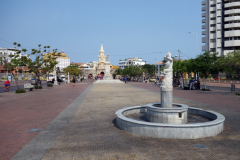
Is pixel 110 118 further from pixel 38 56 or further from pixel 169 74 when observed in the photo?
pixel 38 56

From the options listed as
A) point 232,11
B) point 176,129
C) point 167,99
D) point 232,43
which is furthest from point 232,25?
point 176,129

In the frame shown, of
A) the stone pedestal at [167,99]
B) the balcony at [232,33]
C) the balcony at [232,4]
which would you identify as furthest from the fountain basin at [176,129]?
the balcony at [232,4]

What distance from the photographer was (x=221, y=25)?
5781 cm

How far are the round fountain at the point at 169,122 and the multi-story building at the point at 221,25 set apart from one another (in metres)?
53.2

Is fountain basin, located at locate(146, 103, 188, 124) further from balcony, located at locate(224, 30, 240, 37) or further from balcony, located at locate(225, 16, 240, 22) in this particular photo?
balcony, located at locate(225, 16, 240, 22)

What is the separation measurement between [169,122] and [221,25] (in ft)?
194

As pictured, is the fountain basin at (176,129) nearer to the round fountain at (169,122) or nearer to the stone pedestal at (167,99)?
the round fountain at (169,122)

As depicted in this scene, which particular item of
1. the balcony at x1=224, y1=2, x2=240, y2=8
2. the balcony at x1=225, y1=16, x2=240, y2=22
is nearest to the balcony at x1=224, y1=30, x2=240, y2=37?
the balcony at x1=225, y1=16, x2=240, y2=22

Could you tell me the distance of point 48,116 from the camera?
9.12 meters

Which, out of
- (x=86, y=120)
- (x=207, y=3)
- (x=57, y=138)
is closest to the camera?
(x=57, y=138)

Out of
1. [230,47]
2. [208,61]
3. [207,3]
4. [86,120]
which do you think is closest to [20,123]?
[86,120]

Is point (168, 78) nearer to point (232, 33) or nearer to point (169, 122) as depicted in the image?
point (169, 122)

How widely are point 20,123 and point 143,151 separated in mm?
5091

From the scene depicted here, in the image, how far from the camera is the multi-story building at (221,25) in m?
53.9
